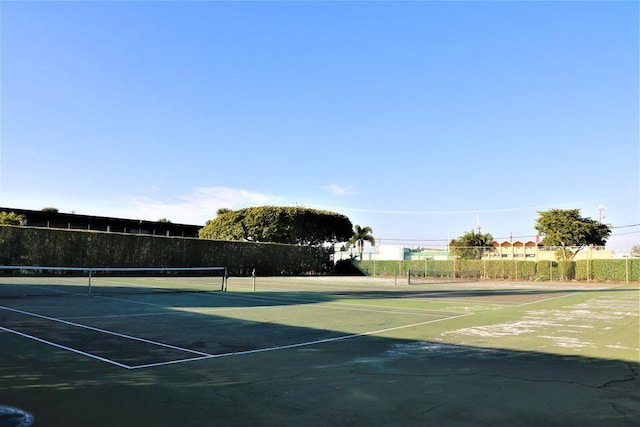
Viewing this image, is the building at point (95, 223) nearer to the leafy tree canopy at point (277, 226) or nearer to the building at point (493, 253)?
the leafy tree canopy at point (277, 226)

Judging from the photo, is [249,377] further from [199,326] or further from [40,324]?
[40,324]

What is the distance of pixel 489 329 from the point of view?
1165 cm

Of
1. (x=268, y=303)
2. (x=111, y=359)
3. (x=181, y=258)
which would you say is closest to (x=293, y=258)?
(x=181, y=258)

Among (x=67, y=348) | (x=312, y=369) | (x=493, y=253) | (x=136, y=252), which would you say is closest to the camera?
(x=312, y=369)

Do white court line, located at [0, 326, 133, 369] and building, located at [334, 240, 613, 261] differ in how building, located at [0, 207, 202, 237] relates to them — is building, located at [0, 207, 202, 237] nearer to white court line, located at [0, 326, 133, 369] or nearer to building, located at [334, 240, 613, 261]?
building, located at [334, 240, 613, 261]

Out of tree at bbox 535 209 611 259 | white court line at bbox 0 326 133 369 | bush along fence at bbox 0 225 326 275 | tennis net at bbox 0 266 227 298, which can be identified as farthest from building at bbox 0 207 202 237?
white court line at bbox 0 326 133 369

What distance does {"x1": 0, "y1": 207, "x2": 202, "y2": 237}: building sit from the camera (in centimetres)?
5808

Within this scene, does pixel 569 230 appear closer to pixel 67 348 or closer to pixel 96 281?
pixel 96 281

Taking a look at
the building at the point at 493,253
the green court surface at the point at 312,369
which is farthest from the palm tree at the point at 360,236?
the green court surface at the point at 312,369

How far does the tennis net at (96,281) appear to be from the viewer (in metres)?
19.6

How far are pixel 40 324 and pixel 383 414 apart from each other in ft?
28.9

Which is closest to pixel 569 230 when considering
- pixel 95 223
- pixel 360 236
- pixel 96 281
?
pixel 360 236

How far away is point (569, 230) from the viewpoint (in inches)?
2303

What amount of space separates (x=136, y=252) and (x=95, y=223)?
90.4ft
